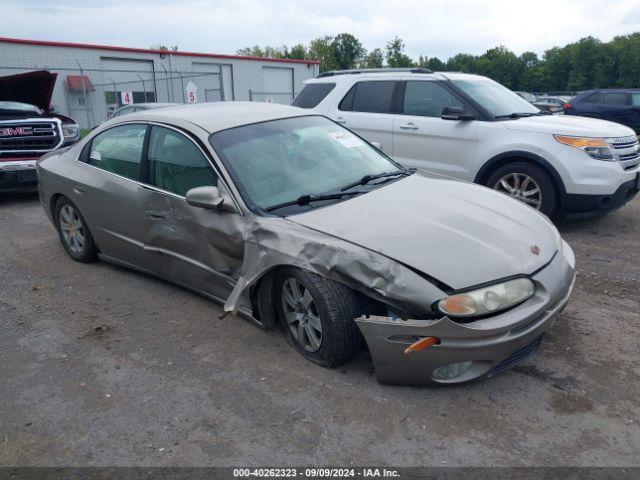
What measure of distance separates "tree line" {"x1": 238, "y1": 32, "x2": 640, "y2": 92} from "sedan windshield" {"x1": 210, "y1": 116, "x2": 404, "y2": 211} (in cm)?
5414

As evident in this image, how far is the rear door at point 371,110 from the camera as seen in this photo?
7023mm

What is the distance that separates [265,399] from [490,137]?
14.6 ft

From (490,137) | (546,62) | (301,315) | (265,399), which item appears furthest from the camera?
(546,62)

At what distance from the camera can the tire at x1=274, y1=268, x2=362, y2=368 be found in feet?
9.80

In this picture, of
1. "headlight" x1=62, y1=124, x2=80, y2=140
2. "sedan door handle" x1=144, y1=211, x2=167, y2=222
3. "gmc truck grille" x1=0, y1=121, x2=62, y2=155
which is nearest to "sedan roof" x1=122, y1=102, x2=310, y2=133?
"sedan door handle" x1=144, y1=211, x2=167, y2=222

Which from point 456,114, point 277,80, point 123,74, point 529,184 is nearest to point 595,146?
point 529,184

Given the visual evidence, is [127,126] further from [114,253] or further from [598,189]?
Answer: [598,189]

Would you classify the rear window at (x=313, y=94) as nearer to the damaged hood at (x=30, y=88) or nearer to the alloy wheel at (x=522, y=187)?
the alloy wheel at (x=522, y=187)

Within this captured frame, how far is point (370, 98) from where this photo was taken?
727cm

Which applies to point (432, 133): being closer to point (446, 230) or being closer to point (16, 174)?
point (446, 230)

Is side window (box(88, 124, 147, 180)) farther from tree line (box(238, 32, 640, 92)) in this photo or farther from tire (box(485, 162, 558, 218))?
tree line (box(238, 32, 640, 92))

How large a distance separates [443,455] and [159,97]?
2614 centimetres

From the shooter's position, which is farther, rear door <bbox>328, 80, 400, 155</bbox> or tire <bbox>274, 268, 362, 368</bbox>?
rear door <bbox>328, 80, 400, 155</bbox>

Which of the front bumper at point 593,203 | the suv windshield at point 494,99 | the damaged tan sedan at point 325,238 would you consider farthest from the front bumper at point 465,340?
the suv windshield at point 494,99
